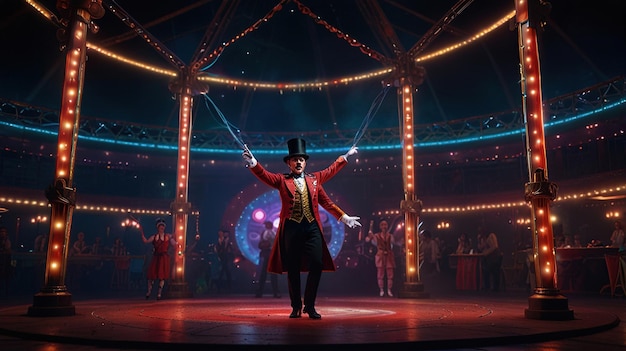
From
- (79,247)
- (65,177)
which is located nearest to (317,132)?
(79,247)

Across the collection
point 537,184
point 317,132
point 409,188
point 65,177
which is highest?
point 317,132

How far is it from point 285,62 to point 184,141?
21.6 feet

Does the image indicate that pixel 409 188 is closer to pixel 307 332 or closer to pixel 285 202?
pixel 285 202

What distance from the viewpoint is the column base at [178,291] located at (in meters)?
11.1

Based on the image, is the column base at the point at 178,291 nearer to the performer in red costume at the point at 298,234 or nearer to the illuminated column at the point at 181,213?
the illuminated column at the point at 181,213

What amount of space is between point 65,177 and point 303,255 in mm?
3584

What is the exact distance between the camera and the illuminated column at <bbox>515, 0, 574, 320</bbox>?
634 cm

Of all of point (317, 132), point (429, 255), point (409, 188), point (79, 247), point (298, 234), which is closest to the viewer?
point (298, 234)

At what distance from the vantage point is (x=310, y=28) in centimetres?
1631

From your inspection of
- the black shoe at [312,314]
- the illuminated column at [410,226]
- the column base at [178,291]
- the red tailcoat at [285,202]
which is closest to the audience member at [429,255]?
the illuminated column at [410,226]

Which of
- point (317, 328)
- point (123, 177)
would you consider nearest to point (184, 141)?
point (317, 328)

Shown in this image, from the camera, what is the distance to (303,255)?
21.2 feet

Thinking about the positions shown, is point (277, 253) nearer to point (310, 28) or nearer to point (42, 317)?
point (42, 317)

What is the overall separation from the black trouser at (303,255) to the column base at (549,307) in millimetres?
Result: 2694
